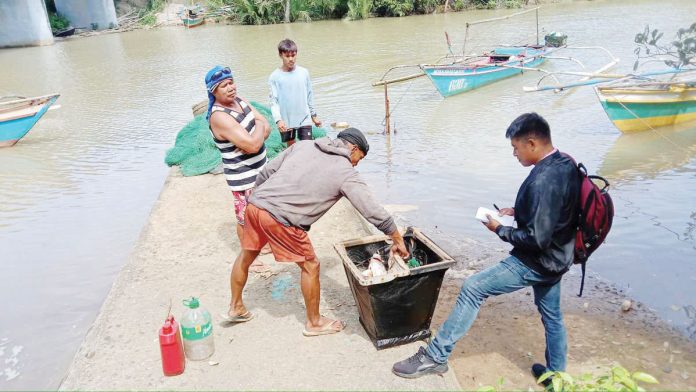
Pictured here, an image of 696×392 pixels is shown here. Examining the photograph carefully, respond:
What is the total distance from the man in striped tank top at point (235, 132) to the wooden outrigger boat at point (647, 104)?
7.40 metres

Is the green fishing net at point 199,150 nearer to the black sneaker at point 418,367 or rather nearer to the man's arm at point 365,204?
the man's arm at point 365,204

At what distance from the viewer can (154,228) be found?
567cm

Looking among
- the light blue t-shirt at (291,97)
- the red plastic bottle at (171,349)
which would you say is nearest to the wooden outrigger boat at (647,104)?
the light blue t-shirt at (291,97)

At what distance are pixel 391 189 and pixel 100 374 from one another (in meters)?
5.31

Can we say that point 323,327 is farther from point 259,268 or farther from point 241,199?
point 241,199

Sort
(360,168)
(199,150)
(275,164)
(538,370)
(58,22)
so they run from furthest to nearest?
(58,22) < (360,168) < (199,150) < (538,370) < (275,164)

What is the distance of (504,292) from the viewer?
314 cm

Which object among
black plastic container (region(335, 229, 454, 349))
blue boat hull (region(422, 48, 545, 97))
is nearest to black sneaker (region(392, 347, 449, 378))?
black plastic container (region(335, 229, 454, 349))

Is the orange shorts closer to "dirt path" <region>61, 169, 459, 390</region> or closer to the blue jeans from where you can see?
"dirt path" <region>61, 169, 459, 390</region>

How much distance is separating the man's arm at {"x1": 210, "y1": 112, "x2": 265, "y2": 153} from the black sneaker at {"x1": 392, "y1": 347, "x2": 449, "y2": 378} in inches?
73.7

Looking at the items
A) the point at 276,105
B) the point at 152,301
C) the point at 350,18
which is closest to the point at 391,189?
the point at 276,105

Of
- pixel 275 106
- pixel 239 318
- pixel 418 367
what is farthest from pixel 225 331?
pixel 275 106

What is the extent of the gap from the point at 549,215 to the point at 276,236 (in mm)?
1625

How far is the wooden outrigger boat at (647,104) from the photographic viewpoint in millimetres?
9297
